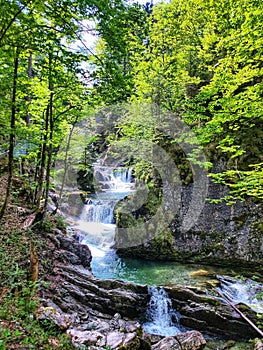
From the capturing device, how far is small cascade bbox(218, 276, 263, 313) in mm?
6632

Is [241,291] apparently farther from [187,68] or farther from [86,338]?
[187,68]

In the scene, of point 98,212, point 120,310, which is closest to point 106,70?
point 120,310

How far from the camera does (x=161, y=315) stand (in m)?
6.73

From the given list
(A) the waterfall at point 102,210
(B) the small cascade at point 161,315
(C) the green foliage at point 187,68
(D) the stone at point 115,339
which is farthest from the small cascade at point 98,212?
(D) the stone at point 115,339

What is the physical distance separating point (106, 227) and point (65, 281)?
7757mm

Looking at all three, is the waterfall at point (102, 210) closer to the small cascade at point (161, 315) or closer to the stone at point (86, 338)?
the small cascade at point (161, 315)

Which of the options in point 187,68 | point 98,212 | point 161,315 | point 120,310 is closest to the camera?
point 120,310

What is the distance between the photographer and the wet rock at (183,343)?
4.57 m

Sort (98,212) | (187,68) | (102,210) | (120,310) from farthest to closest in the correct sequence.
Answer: (98,212) → (102,210) → (187,68) → (120,310)

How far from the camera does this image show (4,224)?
20.6 ft

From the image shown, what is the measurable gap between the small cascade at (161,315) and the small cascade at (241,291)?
176 cm

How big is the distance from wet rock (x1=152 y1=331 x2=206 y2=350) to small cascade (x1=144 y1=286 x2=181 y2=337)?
150cm

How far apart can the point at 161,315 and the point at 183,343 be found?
7.12 ft

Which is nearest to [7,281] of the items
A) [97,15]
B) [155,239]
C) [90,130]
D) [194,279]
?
[97,15]
